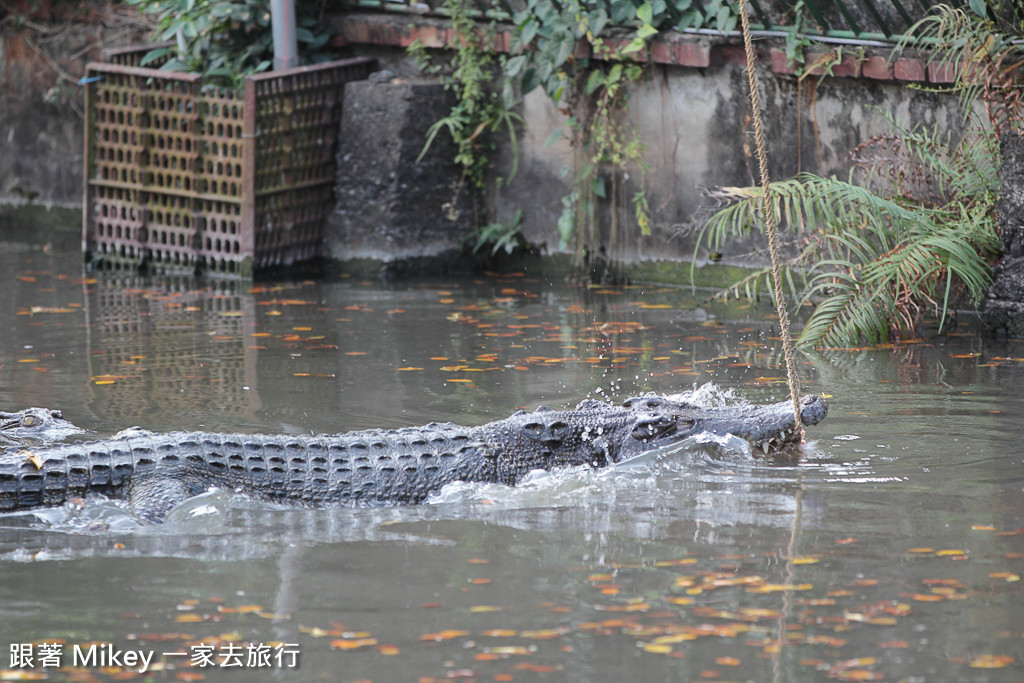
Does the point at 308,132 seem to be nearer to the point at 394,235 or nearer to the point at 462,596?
the point at 394,235

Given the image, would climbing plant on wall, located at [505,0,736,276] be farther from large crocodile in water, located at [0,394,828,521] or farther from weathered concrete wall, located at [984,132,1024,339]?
large crocodile in water, located at [0,394,828,521]

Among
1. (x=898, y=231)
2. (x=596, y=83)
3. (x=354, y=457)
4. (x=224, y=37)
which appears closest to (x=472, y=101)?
(x=596, y=83)

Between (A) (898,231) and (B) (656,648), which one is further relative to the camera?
(A) (898,231)

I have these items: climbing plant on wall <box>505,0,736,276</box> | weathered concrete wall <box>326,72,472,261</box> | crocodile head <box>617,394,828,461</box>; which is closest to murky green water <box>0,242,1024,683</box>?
crocodile head <box>617,394,828,461</box>

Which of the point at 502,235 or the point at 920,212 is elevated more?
the point at 920,212

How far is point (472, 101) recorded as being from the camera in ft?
34.7

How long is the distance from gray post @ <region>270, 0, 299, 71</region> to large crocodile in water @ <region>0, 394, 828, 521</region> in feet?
19.4

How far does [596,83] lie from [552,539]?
5.96 m

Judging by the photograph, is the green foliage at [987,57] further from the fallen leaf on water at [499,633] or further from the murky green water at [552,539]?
the fallen leaf on water at [499,633]

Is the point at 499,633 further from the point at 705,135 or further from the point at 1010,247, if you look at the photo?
the point at 705,135

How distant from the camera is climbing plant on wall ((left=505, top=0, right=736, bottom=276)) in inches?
386

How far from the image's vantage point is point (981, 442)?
230 inches

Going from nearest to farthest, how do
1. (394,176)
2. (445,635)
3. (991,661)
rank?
(991,661), (445,635), (394,176)

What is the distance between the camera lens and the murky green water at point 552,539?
12.3ft
